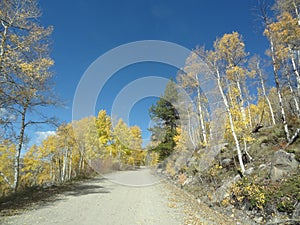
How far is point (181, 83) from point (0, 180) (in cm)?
2220

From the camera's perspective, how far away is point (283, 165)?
7191 mm

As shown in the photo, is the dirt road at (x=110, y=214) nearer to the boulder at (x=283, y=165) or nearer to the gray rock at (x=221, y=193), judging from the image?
the gray rock at (x=221, y=193)

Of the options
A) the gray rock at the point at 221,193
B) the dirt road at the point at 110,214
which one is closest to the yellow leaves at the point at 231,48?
the gray rock at the point at 221,193

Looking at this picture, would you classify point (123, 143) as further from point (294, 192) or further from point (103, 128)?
point (294, 192)

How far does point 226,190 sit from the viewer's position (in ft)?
27.5

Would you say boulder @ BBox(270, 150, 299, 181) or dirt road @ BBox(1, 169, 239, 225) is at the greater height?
boulder @ BBox(270, 150, 299, 181)

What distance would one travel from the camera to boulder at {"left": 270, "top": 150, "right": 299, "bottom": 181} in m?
6.95

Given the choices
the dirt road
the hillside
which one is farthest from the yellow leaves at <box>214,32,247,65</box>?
the dirt road

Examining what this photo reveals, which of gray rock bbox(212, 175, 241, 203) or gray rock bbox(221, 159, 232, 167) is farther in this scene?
gray rock bbox(221, 159, 232, 167)

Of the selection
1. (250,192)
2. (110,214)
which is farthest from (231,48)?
(110,214)

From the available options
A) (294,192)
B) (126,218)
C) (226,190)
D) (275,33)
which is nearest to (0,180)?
(126,218)

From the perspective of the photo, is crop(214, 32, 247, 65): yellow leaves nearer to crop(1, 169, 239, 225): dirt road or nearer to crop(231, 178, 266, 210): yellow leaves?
crop(231, 178, 266, 210): yellow leaves

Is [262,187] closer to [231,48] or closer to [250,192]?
[250,192]

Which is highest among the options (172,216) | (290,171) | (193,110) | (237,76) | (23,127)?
(237,76)
